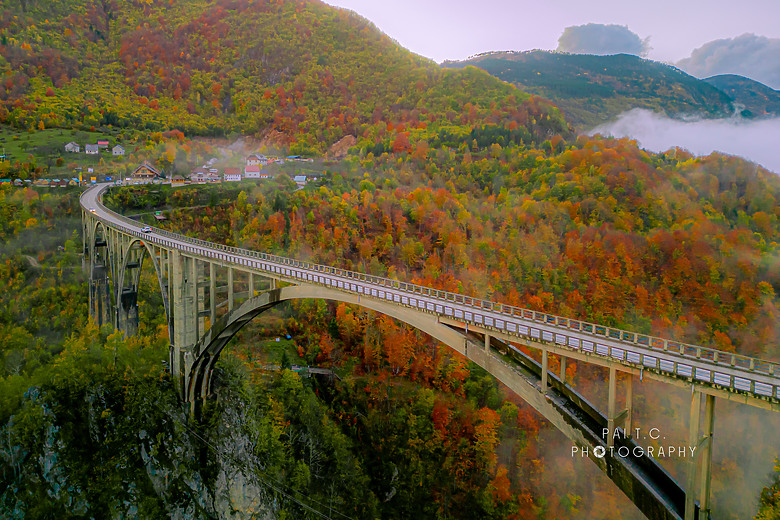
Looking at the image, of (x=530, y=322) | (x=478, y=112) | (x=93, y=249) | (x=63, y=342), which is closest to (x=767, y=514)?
(x=530, y=322)

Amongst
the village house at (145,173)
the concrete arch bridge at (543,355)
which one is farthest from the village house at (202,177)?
the concrete arch bridge at (543,355)

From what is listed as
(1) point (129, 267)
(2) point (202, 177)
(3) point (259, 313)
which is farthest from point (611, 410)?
(2) point (202, 177)

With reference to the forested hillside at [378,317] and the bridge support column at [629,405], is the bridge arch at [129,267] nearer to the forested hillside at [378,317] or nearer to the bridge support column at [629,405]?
the forested hillside at [378,317]

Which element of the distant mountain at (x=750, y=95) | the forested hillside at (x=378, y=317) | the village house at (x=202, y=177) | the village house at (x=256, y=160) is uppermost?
the distant mountain at (x=750, y=95)

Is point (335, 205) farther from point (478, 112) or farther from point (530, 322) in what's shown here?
point (478, 112)

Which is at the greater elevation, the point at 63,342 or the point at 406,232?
the point at 406,232
